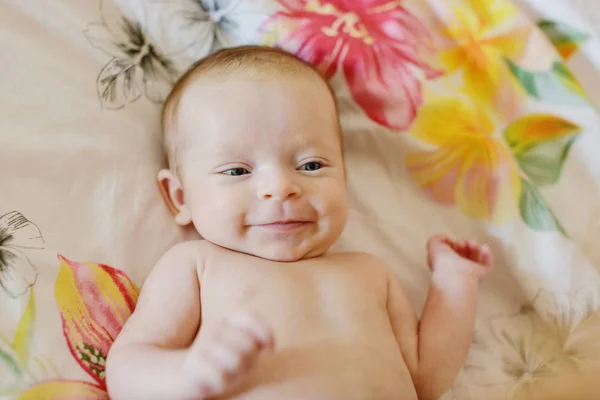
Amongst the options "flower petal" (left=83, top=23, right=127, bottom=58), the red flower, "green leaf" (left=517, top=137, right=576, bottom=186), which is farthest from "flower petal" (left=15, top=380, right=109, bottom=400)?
"green leaf" (left=517, top=137, right=576, bottom=186)

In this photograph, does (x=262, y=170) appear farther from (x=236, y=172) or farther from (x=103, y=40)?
(x=103, y=40)

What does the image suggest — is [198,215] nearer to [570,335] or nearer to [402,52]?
[402,52]

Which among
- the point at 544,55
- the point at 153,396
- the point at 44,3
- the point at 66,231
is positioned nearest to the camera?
the point at 153,396

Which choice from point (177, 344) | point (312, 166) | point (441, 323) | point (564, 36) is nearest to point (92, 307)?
point (177, 344)

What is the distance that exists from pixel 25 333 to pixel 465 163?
703mm

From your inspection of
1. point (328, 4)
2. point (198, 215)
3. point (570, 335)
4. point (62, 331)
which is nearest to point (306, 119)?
point (198, 215)

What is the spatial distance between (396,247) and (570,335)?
0.29m

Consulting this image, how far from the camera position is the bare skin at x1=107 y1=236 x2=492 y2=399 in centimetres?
62

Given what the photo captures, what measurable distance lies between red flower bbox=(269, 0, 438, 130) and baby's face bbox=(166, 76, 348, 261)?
19 cm

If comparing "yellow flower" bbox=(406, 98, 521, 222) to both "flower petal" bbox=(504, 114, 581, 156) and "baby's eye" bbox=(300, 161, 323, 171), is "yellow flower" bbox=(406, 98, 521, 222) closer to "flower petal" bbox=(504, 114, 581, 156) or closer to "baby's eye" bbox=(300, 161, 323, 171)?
"flower petal" bbox=(504, 114, 581, 156)

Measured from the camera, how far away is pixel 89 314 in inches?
27.9

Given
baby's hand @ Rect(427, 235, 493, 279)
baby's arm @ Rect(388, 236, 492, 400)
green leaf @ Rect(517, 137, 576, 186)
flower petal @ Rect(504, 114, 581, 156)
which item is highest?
flower petal @ Rect(504, 114, 581, 156)

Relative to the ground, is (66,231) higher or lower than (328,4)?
lower

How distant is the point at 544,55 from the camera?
39.1 inches
